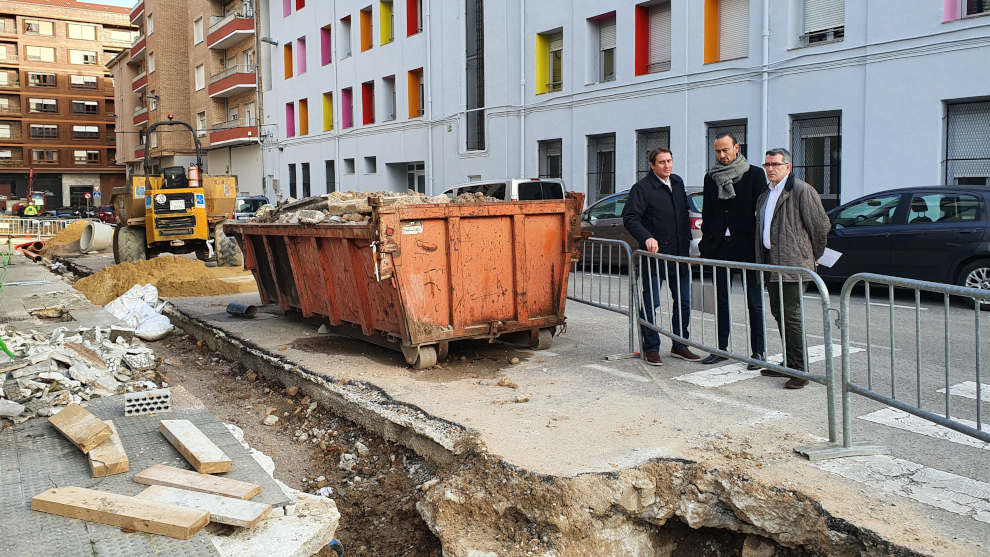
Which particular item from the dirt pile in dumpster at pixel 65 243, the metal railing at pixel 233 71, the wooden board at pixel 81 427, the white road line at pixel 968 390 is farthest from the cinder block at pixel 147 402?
the metal railing at pixel 233 71

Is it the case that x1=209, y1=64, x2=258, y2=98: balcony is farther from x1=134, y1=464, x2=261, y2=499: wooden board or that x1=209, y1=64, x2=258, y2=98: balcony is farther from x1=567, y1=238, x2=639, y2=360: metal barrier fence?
x1=134, y1=464, x2=261, y2=499: wooden board

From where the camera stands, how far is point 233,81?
4200 centimetres

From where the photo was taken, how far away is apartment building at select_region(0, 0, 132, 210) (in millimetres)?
74375

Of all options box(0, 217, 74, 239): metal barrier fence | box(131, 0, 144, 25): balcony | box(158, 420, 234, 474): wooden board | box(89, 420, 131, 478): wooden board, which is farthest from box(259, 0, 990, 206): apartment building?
box(131, 0, 144, 25): balcony

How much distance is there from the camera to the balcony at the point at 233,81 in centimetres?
4150

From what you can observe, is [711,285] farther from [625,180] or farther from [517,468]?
[625,180]

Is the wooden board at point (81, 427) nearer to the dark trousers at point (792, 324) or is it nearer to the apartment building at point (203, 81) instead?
the dark trousers at point (792, 324)

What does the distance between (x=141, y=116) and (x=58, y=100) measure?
24638 mm

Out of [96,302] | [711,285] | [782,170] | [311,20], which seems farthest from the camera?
[311,20]

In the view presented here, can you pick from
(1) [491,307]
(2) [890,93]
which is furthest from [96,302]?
(2) [890,93]

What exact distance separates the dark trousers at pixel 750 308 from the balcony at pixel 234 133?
124 ft

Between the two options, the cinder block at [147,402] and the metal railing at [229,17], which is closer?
the cinder block at [147,402]

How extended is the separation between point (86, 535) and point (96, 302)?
11001 mm

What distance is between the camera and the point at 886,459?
15.2 ft
